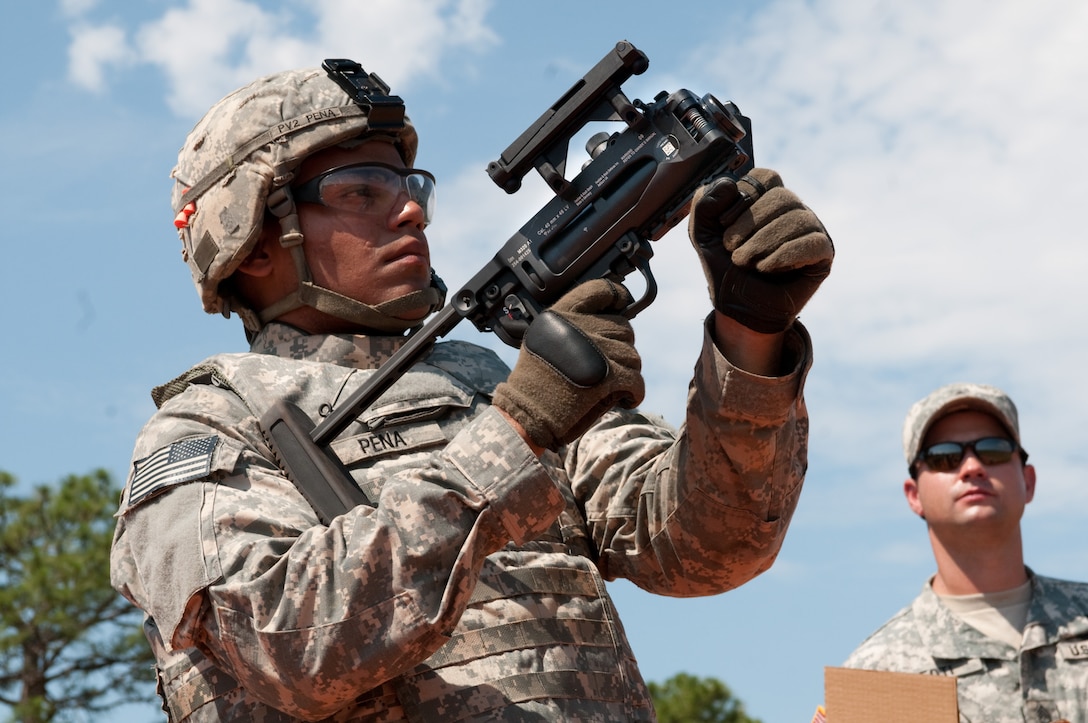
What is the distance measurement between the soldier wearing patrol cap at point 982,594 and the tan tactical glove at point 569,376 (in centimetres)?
348

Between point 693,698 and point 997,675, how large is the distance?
1388 centimetres

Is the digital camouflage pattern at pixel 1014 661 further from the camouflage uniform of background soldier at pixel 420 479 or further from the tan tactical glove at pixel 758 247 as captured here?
the tan tactical glove at pixel 758 247

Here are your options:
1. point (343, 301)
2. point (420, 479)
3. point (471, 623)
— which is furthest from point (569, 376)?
point (343, 301)

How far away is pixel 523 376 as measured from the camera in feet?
12.9

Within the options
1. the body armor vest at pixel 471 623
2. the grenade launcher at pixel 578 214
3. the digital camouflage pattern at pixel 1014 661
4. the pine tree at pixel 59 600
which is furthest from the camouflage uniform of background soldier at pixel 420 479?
the pine tree at pixel 59 600

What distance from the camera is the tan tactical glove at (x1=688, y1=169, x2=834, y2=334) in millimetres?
3822

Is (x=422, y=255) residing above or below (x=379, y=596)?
above

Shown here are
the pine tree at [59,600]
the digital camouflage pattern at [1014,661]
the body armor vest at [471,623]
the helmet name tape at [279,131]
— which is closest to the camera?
the body armor vest at [471,623]

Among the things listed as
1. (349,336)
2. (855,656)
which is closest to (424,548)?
(349,336)

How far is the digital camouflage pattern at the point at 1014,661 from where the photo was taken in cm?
667

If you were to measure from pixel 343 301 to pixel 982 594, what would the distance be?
11.8 ft

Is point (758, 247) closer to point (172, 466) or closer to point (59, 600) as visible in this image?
point (172, 466)

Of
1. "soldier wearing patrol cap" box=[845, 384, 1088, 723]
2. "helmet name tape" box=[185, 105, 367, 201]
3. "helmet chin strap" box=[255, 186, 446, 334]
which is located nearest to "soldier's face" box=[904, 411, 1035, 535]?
"soldier wearing patrol cap" box=[845, 384, 1088, 723]

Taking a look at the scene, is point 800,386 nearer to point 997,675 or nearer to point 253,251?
point 253,251
